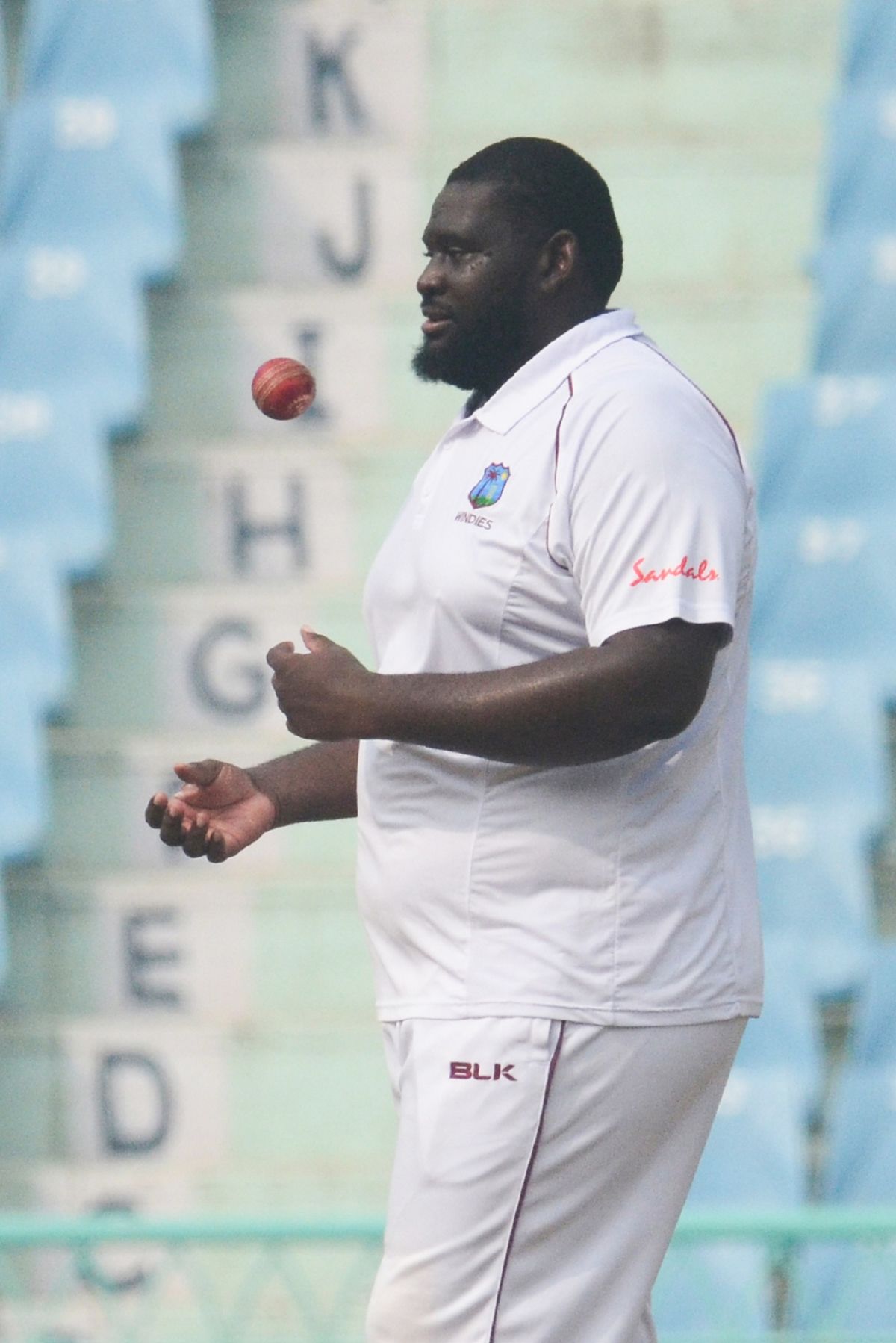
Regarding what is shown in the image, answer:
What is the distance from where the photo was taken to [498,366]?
2074mm

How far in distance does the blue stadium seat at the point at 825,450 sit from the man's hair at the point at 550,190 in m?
3.27

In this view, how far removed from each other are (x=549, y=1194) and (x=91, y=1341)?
2.55 meters

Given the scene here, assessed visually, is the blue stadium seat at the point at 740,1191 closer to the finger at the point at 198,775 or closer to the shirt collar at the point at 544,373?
the finger at the point at 198,775

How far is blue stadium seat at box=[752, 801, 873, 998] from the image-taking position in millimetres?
4715

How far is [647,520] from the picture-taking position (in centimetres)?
186

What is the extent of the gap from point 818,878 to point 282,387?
2802mm

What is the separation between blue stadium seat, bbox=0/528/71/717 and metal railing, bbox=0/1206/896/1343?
1134mm

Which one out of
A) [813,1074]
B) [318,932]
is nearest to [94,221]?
[318,932]

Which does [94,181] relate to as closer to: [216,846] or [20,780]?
[20,780]

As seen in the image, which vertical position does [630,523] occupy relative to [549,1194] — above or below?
above

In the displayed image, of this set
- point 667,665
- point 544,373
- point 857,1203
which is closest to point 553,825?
point 667,665

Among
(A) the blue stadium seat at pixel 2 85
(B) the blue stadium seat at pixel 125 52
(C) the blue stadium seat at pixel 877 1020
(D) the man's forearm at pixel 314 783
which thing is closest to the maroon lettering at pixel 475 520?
(D) the man's forearm at pixel 314 783

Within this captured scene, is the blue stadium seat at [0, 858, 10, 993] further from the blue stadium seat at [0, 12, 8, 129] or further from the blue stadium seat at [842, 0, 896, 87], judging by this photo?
the blue stadium seat at [842, 0, 896, 87]

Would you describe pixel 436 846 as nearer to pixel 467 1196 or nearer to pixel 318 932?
pixel 467 1196
